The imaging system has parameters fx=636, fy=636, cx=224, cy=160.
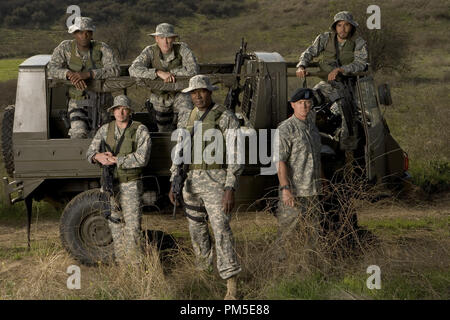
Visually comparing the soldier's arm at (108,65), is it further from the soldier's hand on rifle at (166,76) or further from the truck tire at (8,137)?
the truck tire at (8,137)

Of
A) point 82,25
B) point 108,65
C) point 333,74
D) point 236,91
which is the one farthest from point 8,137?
point 333,74

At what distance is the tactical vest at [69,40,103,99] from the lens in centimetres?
709

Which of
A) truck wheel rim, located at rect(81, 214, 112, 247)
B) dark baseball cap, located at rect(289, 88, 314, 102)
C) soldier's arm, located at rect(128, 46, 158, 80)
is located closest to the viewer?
dark baseball cap, located at rect(289, 88, 314, 102)

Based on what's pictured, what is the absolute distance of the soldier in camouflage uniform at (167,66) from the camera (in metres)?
7.07

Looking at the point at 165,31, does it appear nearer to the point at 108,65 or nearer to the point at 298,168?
the point at 108,65

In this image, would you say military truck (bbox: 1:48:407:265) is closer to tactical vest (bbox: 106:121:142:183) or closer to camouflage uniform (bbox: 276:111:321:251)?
tactical vest (bbox: 106:121:142:183)

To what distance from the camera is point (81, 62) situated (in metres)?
7.14

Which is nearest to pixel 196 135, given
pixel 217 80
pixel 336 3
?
pixel 217 80

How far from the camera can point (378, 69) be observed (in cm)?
2405

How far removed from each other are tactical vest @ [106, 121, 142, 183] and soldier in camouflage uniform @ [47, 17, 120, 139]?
72 centimetres

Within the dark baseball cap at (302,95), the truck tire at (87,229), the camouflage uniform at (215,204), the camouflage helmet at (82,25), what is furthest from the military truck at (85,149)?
the camouflage uniform at (215,204)

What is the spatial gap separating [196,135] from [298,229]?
134 centimetres

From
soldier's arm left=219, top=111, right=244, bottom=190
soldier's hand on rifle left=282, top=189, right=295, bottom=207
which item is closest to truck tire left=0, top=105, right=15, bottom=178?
soldier's arm left=219, top=111, right=244, bottom=190
